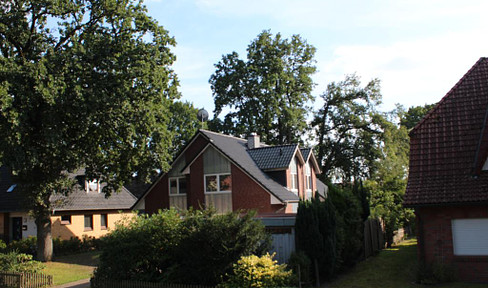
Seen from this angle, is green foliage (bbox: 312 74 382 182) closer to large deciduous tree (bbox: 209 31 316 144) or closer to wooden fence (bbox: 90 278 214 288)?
large deciduous tree (bbox: 209 31 316 144)

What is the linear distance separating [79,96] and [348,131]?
1274 inches

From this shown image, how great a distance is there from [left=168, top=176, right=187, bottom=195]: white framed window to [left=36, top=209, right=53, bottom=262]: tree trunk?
7964 mm

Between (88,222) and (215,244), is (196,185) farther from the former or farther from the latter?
(215,244)

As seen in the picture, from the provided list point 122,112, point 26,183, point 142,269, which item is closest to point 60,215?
point 26,183

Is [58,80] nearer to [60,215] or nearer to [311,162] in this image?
[60,215]

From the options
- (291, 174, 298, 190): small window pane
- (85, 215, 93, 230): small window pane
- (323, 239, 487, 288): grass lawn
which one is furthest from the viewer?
(85, 215, 93, 230): small window pane

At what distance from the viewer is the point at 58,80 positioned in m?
19.6

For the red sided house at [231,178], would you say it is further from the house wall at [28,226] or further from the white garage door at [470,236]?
the white garage door at [470,236]

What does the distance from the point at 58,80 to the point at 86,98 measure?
147 centimetres

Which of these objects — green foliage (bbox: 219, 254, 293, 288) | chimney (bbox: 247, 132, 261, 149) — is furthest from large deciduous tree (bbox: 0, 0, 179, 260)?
green foliage (bbox: 219, 254, 293, 288)

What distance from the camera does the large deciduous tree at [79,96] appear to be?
19.3m

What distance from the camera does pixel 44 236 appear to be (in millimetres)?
24984

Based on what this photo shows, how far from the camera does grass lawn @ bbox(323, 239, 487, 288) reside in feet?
47.3

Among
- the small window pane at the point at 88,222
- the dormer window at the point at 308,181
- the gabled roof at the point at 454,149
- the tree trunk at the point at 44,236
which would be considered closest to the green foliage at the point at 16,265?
the tree trunk at the point at 44,236
